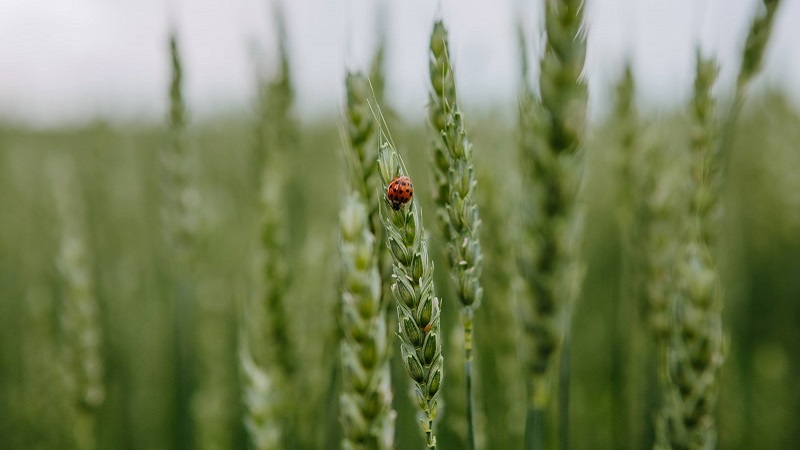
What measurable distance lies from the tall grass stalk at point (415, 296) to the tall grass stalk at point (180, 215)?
769 millimetres

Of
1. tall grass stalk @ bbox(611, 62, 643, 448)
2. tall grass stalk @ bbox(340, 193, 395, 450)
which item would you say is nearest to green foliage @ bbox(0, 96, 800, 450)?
tall grass stalk @ bbox(611, 62, 643, 448)

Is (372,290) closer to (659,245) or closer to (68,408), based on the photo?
(659,245)

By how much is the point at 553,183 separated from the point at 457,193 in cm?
13

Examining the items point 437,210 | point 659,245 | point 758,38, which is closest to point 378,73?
point 437,210

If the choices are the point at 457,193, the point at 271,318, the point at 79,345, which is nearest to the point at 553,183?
the point at 457,193

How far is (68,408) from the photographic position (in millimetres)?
1595

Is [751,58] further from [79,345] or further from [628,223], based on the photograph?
[79,345]

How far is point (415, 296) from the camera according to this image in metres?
0.77

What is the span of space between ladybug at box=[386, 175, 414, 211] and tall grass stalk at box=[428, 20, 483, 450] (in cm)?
9

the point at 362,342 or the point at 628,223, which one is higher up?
the point at 628,223

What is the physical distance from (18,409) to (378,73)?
2064mm

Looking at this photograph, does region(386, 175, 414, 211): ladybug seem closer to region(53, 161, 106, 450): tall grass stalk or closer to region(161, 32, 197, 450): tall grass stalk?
region(161, 32, 197, 450): tall grass stalk

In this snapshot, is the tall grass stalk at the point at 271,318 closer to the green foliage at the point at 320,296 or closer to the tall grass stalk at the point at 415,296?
the green foliage at the point at 320,296

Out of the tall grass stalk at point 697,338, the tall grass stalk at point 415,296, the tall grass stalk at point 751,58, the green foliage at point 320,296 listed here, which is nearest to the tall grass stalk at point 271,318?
the green foliage at point 320,296
